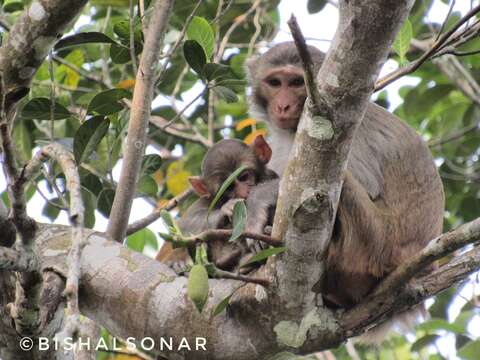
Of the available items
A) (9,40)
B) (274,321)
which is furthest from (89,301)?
(9,40)

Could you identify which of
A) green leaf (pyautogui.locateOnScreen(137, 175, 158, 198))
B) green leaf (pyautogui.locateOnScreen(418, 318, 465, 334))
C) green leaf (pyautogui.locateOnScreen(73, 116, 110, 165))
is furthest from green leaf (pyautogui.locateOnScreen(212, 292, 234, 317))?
green leaf (pyautogui.locateOnScreen(418, 318, 465, 334))

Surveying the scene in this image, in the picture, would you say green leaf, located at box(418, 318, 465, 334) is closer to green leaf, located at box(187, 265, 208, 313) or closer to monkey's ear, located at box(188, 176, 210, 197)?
monkey's ear, located at box(188, 176, 210, 197)

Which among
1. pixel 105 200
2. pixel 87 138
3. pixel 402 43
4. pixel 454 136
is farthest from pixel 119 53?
pixel 454 136

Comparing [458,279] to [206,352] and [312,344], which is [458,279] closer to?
[312,344]

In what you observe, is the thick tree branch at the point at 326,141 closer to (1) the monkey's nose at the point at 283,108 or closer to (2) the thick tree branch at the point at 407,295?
(2) the thick tree branch at the point at 407,295

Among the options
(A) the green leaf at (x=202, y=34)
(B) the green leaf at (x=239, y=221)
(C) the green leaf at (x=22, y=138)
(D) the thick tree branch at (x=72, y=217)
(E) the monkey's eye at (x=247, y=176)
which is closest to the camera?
(D) the thick tree branch at (x=72, y=217)

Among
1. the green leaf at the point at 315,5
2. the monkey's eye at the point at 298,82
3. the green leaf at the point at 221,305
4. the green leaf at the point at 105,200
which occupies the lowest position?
the green leaf at the point at 221,305

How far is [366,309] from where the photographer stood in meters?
4.45

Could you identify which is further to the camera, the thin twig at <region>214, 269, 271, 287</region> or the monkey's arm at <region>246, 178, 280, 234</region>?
the monkey's arm at <region>246, 178, 280, 234</region>

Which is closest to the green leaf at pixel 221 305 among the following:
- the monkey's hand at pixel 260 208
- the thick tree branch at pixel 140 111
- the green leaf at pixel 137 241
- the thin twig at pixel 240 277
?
the thin twig at pixel 240 277

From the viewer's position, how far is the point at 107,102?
5.06 metres

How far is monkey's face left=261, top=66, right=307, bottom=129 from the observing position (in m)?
5.79

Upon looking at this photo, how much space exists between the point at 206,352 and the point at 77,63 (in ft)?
13.6

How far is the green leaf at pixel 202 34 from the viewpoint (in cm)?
525
